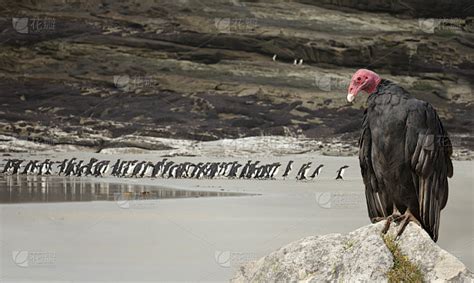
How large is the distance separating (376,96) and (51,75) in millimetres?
7954

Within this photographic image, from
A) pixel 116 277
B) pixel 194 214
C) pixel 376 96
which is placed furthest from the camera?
pixel 194 214

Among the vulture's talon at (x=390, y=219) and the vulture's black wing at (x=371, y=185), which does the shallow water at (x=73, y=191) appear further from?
the vulture's talon at (x=390, y=219)

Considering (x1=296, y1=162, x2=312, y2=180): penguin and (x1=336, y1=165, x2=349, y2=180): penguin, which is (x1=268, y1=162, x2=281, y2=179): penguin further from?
(x1=336, y1=165, x2=349, y2=180): penguin

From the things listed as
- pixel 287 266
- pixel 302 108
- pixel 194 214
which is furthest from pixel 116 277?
pixel 302 108

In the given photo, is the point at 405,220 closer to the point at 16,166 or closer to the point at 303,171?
the point at 303,171

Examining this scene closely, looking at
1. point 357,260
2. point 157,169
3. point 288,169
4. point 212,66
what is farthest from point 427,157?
point 212,66

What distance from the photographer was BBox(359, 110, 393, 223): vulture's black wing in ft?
16.1

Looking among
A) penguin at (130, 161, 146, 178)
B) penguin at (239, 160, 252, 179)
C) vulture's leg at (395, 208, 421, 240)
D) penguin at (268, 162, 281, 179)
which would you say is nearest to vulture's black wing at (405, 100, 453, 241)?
vulture's leg at (395, 208, 421, 240)

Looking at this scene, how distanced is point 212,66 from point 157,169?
6.11 ft

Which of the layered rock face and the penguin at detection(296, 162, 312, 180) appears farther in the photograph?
the penguin at detection(296, 162, 312, 180)

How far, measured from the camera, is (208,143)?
37.8ft

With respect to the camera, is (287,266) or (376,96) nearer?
(287,266)

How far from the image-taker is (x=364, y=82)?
4.82 metres

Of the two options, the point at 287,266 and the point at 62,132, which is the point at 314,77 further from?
the point at 287,266
